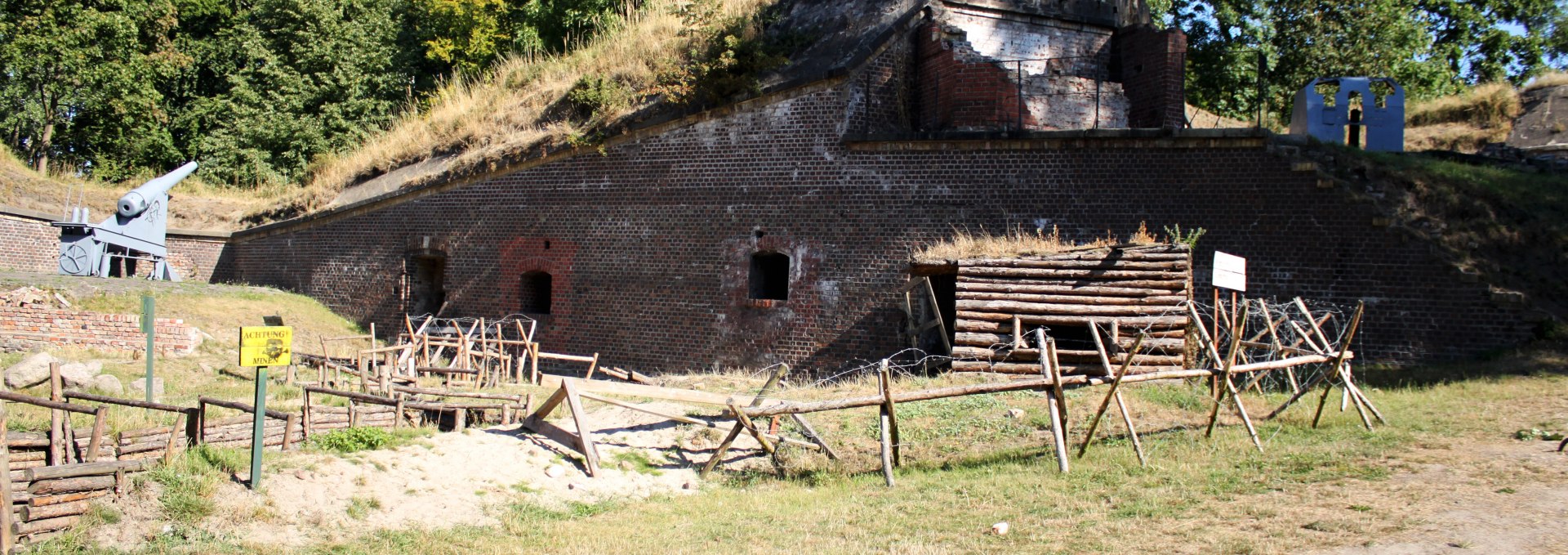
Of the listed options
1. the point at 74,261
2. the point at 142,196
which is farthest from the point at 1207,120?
the point at 74,261

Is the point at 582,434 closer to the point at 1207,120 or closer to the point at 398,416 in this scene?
the point at 398,416

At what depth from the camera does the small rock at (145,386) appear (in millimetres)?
14833

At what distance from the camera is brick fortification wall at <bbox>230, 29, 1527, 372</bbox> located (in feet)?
50.7

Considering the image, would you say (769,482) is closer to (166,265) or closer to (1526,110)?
(166,265)

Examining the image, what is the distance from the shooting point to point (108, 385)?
14258mm

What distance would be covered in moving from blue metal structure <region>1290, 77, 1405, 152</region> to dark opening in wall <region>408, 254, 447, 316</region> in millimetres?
16462

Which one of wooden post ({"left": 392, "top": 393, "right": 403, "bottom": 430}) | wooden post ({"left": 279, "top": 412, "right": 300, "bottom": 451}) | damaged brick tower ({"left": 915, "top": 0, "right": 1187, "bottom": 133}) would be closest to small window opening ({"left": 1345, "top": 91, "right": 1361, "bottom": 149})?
damaged brick tower ({"left": 915, "top": 0, "right": 1187, "bottom": 133})

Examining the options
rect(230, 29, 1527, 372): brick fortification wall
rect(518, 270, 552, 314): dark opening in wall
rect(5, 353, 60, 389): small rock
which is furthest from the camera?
rect(518, 270, 552, 314): dark opening in wall

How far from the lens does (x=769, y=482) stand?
11.3 m

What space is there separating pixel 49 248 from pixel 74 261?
114 inches

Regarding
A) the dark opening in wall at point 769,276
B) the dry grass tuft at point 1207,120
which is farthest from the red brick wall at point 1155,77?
the dark opening in wall at point 769,276

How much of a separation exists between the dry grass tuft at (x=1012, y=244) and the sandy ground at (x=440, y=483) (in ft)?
17.5

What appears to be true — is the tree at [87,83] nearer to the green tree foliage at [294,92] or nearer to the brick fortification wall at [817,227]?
the green tree foliage at [294,92]

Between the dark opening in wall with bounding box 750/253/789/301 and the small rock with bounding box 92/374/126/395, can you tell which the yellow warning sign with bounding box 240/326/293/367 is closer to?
the small rock with bounding box 92/374/126/395
